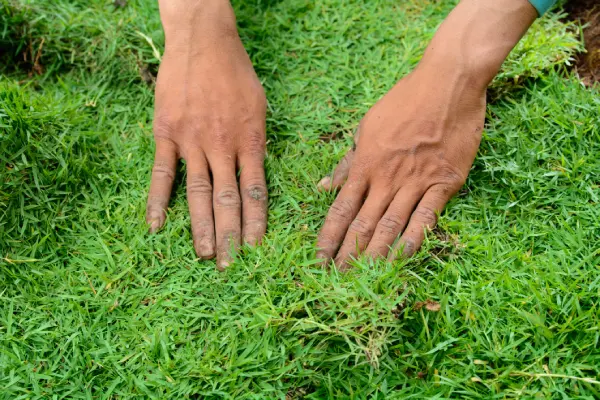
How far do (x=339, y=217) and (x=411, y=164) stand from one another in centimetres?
34

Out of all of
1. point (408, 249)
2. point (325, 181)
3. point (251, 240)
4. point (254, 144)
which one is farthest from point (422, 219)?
point (254, 144)

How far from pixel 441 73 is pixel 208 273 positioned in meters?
1.17

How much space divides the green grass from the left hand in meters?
0.11

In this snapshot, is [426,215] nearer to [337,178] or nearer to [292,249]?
[337,178]

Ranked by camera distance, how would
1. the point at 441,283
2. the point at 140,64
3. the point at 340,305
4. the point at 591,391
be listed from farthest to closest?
the point at 140,64
the point at 441,283
the point at 340,305
the point at 591,391

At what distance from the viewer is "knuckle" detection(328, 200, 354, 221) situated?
1.98m

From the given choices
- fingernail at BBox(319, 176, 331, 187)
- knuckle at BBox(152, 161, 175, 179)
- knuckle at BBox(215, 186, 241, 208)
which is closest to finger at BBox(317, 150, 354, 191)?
fingernail at BBox(319, 176, 331, 187)

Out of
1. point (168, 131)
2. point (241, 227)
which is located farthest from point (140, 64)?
point (241, 227)

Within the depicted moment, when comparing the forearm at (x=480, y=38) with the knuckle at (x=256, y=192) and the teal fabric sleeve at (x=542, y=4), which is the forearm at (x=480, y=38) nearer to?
the teal fabric sleeve at (x=542, y=4)

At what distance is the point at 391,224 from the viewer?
6.40ft

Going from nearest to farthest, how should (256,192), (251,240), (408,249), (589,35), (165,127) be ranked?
1. (408,249)
2. (251,240)
3. (256,192)
4. (165,127)
5. (589,35)

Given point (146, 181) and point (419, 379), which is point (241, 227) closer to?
point (146, 181)

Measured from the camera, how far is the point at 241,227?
6.73 feet

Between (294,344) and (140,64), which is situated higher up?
(140,64)
